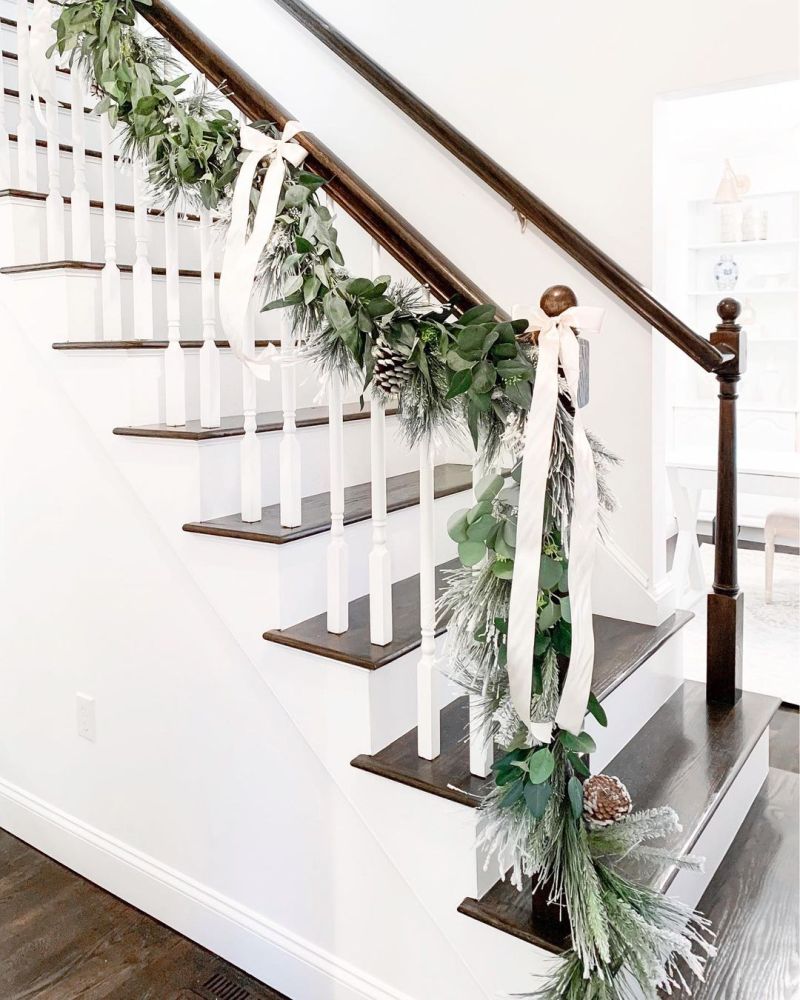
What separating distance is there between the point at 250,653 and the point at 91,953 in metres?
0.88

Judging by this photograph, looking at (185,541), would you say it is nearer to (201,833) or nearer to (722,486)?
(201,833)

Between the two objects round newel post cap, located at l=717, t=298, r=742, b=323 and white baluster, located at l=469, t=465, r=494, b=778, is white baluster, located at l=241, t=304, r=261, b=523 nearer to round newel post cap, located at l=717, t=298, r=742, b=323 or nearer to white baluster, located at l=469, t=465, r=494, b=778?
white baluster, located at l=469, t=465, r=494, b=778

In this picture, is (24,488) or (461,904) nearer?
(461,904)

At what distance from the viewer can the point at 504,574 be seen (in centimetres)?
119

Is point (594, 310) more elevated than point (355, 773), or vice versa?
point (594, 310)

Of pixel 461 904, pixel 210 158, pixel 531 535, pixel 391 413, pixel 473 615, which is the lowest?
pixel 461 904

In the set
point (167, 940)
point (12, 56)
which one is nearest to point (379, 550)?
point (167, 940)

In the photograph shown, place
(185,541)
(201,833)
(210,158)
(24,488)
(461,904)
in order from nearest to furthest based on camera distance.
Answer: (461,904) < (210,158) < (185,541) < (201,833) < (24,488)

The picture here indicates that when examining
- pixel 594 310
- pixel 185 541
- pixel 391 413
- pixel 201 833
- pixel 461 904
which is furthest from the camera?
pixel 391 413

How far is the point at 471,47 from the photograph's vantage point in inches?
97.7

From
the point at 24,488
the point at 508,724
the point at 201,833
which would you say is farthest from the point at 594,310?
the point at 24,488

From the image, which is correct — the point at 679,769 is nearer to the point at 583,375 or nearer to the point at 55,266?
the point at 583,375

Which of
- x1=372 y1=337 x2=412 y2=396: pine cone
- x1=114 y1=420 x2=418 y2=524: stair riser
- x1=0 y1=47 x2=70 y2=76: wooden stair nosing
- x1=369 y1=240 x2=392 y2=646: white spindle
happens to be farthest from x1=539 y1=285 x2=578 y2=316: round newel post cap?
x1=0 y1=47 x2=70 y2=76: wooden stair nosing

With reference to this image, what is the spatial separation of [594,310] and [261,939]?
1.55m
